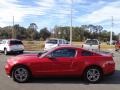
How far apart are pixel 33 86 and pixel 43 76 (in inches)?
41.4

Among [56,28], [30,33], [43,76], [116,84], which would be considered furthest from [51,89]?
[30,33]

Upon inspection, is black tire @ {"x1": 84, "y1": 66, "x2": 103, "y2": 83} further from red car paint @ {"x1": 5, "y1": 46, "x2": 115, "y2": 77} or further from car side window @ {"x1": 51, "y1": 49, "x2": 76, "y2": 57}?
car side window @ {"x1": 51, "y1": 49, "x2": 76, "y2": 57}

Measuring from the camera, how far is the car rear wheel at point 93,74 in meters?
12.0

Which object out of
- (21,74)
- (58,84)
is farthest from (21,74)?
(58,84)

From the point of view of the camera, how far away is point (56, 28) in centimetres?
11275

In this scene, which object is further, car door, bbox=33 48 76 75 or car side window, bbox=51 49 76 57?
car side window, bbox=51 49 76 57

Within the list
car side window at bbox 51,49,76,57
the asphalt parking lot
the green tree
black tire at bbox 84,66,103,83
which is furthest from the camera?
the green tree

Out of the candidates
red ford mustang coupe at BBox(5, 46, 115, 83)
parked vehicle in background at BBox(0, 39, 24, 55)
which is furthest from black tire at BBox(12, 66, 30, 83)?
parked vehicle in background at BBox(0, 39, 24, 55)

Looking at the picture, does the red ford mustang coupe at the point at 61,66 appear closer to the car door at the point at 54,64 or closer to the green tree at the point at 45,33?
the car door at the point at 54,64

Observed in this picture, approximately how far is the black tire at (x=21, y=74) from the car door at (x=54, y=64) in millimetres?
476

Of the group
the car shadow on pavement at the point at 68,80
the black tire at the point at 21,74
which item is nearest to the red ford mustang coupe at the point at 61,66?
the black tire at the point at 21,74

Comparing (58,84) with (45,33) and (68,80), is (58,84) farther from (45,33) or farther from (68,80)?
(45,33)

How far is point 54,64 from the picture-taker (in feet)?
39.2

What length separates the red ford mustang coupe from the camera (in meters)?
11.9
